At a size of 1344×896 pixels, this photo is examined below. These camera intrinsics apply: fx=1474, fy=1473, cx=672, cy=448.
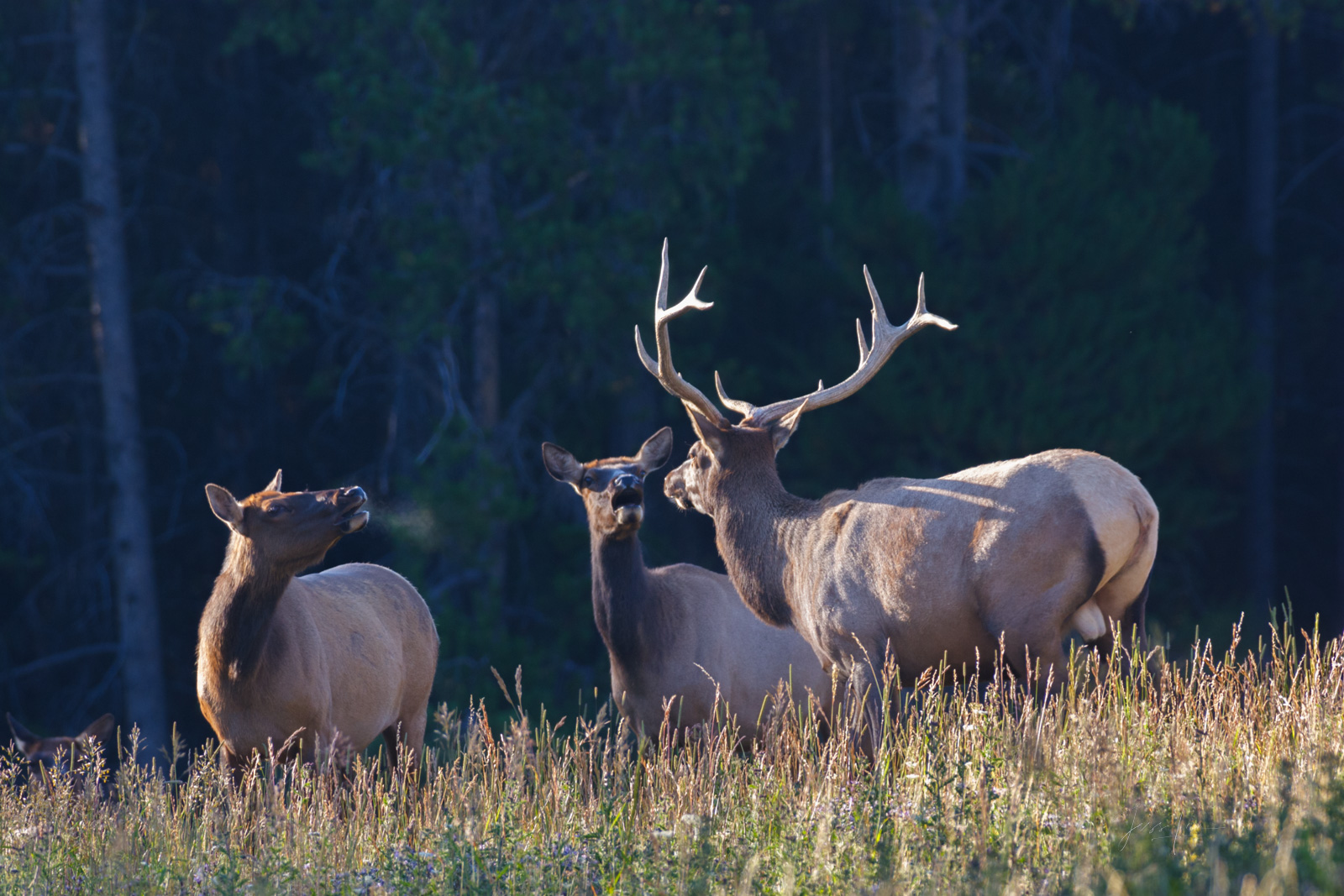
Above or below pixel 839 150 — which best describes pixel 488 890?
below

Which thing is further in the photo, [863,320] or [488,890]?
[863,320]

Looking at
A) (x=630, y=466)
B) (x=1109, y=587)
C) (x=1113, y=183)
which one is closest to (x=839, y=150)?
(x=1113, y=183)

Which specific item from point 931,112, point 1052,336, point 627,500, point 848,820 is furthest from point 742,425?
point 931,112

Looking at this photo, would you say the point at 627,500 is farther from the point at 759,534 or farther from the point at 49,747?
the point at 49,747

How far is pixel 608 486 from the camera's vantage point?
7.44m

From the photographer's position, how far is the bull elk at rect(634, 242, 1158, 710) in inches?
225

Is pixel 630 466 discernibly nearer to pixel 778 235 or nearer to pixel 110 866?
pixel 110 866

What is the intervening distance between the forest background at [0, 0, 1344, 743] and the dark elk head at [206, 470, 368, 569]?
265 inches

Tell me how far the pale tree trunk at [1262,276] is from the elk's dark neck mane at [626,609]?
34.6ft

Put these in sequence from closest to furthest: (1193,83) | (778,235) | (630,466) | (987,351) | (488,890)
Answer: (488,890) → (630,466) → (987,351) → (778,235) → (1193,83)

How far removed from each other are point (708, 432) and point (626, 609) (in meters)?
1.19

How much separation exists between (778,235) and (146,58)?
7.35 m

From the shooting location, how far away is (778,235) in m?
16.3

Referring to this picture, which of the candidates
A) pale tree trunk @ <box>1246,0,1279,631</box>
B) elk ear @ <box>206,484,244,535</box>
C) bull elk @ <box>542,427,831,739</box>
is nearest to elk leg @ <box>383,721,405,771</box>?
bull elk @ <box>542,427,831,739</box>
